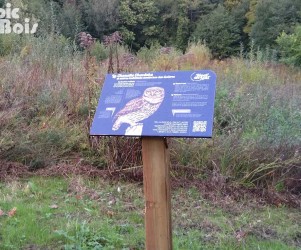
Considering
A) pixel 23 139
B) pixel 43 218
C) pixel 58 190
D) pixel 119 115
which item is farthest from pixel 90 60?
pixel 119 115

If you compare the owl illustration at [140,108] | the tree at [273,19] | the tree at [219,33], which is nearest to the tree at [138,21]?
the tree at [219,33]

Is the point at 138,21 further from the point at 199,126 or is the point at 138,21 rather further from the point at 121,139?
the point at 199,126

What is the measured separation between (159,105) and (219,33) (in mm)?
26833

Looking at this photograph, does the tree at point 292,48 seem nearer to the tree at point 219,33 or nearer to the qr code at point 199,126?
the tree at point 219,33

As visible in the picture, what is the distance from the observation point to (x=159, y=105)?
3000 millimetres

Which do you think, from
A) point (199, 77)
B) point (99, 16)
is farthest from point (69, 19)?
point (199, 77)

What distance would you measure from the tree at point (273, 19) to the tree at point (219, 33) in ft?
5.60

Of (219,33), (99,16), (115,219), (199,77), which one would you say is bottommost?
(219,33)

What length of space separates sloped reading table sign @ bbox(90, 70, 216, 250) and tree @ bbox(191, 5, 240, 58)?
25.1m

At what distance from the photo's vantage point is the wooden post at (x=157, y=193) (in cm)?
298

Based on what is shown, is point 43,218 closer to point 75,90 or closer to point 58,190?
point 58,190

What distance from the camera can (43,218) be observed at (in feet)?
14.4

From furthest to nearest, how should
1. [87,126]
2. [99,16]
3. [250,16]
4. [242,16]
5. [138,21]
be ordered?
[242,16] < [250,16] < [138,21] < [99,16] < [87,126]

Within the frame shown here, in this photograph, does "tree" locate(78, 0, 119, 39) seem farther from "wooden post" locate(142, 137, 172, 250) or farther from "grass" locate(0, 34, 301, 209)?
"wooden post" locate(142, 137, 172, 250)
